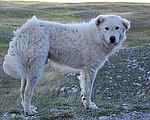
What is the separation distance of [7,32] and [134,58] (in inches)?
920

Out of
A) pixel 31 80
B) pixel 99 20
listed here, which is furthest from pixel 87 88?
pixel 99 20

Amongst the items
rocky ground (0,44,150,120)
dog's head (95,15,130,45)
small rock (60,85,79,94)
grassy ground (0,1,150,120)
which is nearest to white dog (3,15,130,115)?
dog's head (95,15,130,45)

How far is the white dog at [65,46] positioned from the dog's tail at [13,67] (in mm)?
35

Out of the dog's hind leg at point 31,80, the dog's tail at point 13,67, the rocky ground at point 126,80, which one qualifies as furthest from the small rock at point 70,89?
the dog's tail at point 13,67

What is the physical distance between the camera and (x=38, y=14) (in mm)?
66062

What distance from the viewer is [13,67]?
1006 centimetres

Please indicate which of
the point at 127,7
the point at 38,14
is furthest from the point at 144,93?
the point at 127,7

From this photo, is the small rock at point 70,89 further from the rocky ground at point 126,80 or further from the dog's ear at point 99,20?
the dog's ear at point 99,20

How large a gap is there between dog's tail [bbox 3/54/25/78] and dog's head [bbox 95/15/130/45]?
8.74 ft

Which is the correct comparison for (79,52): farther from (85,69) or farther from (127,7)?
(127,7)

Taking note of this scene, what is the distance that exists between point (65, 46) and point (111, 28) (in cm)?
141

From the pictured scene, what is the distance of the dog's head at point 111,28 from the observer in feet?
37.7

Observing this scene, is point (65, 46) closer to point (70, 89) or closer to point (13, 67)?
point (13, 67)

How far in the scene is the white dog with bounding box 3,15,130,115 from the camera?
10750mm
